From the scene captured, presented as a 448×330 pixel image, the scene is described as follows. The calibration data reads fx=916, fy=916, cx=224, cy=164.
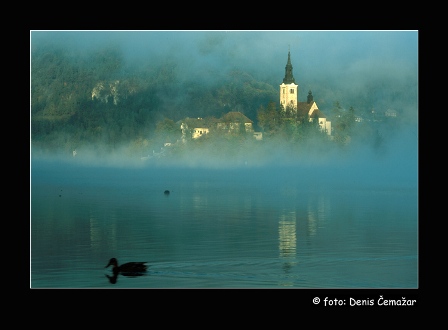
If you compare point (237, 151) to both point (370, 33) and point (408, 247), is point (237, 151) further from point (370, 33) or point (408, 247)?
point (408, 247)

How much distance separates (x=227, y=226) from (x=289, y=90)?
39.3 ft

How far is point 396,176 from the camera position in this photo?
34500 mm

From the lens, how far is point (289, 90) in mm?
39438

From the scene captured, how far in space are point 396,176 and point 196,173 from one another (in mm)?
9255

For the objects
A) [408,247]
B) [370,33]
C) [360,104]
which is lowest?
[408,247]

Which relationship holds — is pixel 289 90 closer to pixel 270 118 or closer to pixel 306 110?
pixel 306 110

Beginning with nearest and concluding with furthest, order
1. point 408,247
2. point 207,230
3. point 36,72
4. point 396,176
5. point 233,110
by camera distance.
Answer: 1. point 408,247
2. point 207,230
3. point 396,176
4. point 36,72
5. point 233,110

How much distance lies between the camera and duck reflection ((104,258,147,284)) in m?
21.0

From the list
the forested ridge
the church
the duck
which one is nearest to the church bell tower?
the church

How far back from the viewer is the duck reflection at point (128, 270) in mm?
21000

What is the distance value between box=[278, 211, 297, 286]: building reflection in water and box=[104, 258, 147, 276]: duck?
3.32 metres

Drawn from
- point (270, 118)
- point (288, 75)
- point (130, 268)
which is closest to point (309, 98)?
point (288, 75)

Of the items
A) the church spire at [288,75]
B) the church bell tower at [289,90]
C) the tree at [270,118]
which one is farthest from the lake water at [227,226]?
the church spire at [288,75]

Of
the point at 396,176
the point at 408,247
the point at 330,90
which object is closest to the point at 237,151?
the point at 330,90
